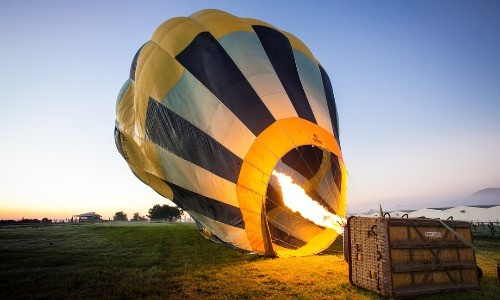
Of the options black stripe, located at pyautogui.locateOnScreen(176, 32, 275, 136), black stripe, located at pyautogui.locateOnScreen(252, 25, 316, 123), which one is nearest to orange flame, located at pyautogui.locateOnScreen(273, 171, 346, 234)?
black stripe, located at pyautogui.locateOnScreen(176, 32, 275, 136)

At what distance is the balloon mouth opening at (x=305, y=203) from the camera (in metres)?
7.62

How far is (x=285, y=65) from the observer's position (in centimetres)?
764

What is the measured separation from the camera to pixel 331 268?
6.70 metres

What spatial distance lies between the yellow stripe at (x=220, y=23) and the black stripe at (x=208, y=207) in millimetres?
4189

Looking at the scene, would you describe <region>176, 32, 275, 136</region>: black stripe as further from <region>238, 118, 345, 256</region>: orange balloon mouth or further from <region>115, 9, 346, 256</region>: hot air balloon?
<region>238, 118, 345, 256</region>: orange balloon mouth

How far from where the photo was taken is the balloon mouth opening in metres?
7.62

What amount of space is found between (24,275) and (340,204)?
277 inches

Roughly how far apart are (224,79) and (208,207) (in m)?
3.13

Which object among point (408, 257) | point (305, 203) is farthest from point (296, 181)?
point (408, 257)

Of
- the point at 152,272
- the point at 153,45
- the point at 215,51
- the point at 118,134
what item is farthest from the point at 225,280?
the point at 118,134

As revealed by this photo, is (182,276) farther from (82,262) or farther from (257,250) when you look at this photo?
(82,262)

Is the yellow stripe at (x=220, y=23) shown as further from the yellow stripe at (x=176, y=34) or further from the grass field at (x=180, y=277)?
the grass field at (x=180, y=277)

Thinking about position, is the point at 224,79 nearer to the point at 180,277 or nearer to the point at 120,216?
the point at 180,277

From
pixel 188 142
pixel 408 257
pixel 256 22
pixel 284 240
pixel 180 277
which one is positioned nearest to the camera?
pixel 408 257
